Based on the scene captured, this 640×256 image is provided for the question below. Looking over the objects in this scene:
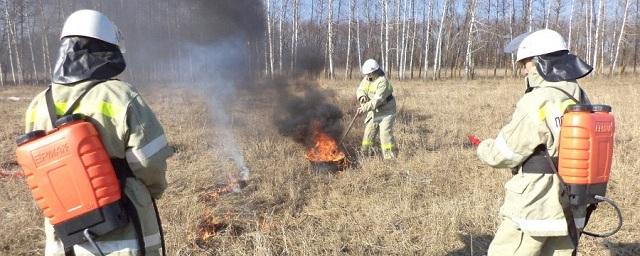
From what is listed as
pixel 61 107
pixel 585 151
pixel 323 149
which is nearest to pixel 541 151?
pixel 585 151

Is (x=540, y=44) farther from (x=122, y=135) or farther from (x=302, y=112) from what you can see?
(x=302, y=112)

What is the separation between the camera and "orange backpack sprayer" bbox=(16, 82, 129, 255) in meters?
1.78

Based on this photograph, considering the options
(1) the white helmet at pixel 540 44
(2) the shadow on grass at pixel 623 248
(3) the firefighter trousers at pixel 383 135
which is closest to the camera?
(1) the white helmet at pixel 540 44

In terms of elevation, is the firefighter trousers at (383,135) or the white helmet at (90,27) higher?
the white helmet at (90,27)

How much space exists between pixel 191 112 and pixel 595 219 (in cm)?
1015

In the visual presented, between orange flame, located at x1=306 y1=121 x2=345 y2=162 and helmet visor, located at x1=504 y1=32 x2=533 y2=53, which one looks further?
orange flame, located at x1=306 y1=121 x2=345 y2=162

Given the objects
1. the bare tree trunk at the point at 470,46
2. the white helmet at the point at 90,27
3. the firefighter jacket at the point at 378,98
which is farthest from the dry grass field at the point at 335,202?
the bare tree trunk at the point at 470,46

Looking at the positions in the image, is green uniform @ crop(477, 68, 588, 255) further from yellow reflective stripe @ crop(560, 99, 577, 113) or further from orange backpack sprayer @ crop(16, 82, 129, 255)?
orange backpack sprayer @ crop(16, 82, 129, 255)

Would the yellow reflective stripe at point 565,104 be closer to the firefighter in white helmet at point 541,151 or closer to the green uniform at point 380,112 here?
the firefighter in white helmet at point 541,151

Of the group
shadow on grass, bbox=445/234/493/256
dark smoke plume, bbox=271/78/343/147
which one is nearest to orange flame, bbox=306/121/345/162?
dark smoke plume, bbox=271/78/343/147

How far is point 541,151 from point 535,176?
0.14m

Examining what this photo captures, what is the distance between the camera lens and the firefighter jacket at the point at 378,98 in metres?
7.50

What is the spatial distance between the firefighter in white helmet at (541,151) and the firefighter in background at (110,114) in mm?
1872

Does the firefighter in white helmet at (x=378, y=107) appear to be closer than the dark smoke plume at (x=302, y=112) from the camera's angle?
Yes
